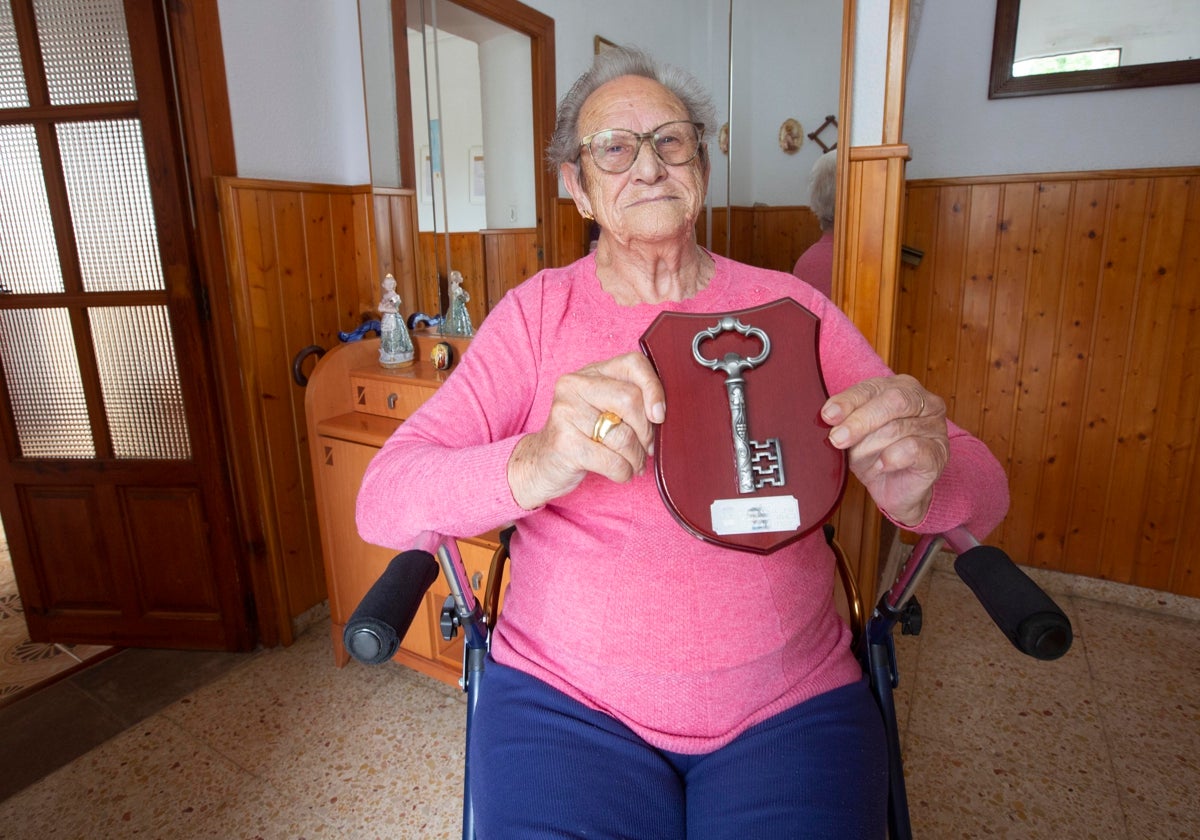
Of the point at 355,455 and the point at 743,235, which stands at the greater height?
the point at 743,235

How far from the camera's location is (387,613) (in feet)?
2.73

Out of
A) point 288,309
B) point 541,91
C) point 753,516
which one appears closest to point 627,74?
point 753,516

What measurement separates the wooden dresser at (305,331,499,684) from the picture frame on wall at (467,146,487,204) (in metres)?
0.44

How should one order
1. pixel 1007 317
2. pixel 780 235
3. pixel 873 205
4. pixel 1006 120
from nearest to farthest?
pixel 873 205, pixel 780 235, pixel 1006 120, pixel 1007 317

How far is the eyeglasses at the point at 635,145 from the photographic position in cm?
114

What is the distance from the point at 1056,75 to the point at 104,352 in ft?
9.73

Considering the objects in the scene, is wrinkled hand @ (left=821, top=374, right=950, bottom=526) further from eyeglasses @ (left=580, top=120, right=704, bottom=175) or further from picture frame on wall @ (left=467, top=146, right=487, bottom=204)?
picture frame on wall @ (left=467, top=146, right=487, bottom=204)

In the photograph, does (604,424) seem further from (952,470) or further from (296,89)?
(296,89)

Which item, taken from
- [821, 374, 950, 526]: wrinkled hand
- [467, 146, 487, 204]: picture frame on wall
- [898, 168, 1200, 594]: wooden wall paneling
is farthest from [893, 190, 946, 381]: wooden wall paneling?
[821, 374, 950, 526]: wrinkled hand

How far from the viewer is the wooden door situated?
1.99 m

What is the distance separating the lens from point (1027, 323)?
7.95ft

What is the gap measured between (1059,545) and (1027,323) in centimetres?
78

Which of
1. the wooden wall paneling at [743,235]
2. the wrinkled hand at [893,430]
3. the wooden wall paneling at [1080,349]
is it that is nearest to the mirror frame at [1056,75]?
the wooden wall paneling at [1080,349]

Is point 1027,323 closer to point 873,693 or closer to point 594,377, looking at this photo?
point 873,693
